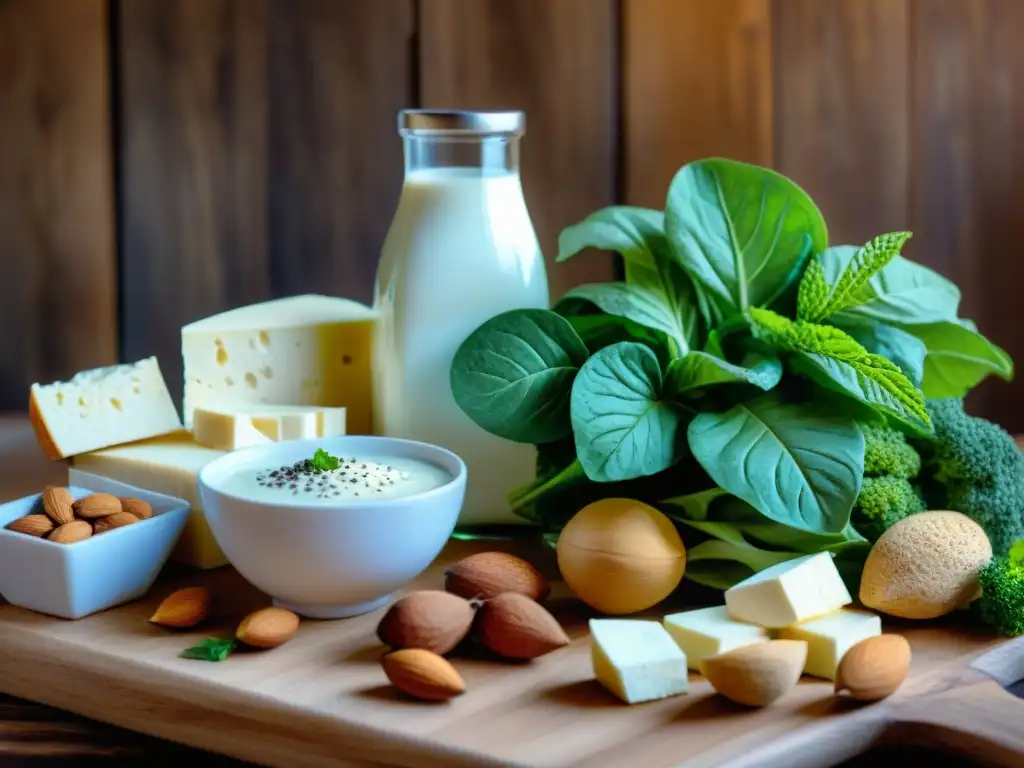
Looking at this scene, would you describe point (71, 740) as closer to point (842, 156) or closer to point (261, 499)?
point (261, 499)

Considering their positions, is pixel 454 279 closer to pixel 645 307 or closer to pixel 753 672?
pixel 645 307

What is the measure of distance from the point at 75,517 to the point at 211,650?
7.2 inches

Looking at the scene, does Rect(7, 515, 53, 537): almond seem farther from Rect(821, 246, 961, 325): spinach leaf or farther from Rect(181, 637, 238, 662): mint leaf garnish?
Rect(821, 246, 961, 325): spinach leaf

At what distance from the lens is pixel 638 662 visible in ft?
2.71

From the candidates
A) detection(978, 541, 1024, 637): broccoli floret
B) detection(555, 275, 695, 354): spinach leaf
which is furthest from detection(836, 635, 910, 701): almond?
detection(555, 275, 695, 354): spinach leaf

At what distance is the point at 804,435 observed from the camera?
98cm

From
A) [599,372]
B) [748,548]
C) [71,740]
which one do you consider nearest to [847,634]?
[748,548]

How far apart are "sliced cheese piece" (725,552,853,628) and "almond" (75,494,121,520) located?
44 centimetres

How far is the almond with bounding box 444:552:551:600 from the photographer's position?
3.13 feet

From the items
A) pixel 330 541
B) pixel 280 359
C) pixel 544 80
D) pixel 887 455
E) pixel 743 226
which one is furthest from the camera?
pixel 544 80

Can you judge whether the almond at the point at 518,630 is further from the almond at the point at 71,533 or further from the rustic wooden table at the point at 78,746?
the almond at the point at 71,533

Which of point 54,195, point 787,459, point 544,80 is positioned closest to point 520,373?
point 787,459

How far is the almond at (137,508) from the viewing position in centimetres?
102

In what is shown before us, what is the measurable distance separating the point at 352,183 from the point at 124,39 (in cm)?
31
